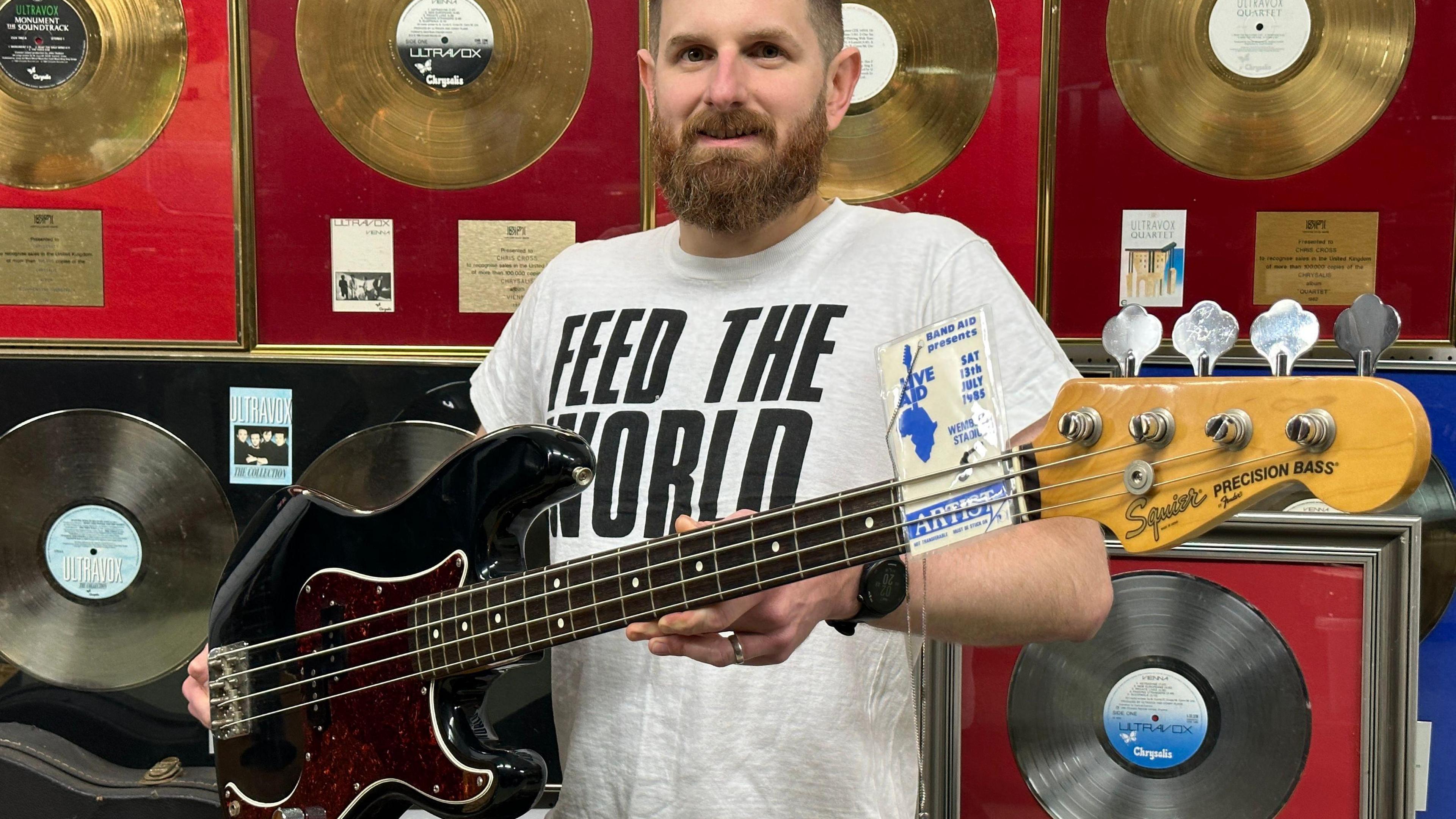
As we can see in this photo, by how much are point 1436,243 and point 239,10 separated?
226 centimetres

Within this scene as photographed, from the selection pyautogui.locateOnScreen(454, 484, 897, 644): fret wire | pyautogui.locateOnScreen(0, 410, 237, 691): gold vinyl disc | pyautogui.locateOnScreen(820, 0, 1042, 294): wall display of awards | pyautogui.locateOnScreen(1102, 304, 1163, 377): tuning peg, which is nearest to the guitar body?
pyautogui.locateOnScreen(454, 484, 897, 644): fret wire

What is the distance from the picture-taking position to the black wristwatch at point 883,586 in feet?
3.36

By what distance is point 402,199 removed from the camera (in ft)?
7.34

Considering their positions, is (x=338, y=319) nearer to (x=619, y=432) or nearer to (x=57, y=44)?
(x=57, y=44)

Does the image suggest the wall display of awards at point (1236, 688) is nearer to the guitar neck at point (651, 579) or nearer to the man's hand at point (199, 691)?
the guitar neck at point (651, 579)

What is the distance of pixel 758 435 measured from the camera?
1394 millimetres

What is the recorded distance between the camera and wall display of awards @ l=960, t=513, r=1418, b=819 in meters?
1.81

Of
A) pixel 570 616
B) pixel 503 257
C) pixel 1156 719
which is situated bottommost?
pixel 1156 719

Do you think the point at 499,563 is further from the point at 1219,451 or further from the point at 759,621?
the point at 1219,451

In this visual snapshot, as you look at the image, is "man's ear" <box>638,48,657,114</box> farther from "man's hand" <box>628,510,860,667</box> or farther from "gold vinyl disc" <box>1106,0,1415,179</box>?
"gold vinyl disc" <box>1106,0,1415,179</box>

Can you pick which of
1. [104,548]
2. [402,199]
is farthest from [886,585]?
[104,548]

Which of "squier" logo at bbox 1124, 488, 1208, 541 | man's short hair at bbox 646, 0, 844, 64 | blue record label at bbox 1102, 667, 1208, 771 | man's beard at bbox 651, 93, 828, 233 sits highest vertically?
man's short hair at bbox 646, 0, 844, 64

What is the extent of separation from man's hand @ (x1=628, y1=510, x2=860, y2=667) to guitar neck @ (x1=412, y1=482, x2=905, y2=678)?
0.07 ft

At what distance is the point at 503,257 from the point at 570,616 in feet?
3.86
